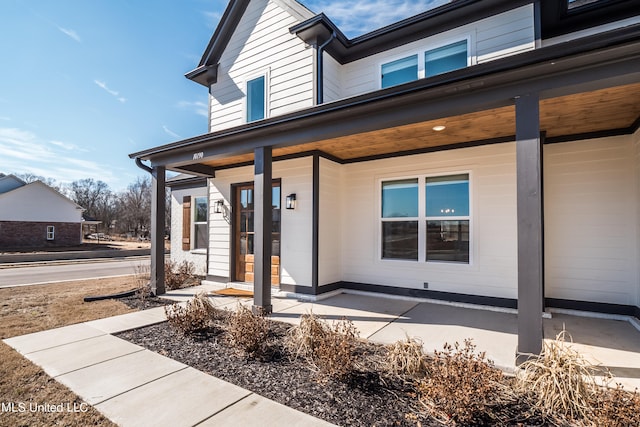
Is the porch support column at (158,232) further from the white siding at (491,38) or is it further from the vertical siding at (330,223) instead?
the white siding at (491,38)

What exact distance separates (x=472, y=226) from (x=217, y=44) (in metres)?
8.12

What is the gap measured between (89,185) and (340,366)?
54.6 m

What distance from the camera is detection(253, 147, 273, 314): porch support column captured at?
534cm

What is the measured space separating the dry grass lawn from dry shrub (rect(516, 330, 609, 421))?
3520 millimetres

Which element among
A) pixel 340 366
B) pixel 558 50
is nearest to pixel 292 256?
pixel 340 366

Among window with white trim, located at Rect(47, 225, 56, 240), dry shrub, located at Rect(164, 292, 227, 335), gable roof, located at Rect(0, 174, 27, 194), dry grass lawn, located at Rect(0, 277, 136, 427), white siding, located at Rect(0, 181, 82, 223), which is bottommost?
dry grass lawn, located at Rect(0, 277, 136, 427)

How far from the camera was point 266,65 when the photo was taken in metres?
7.81

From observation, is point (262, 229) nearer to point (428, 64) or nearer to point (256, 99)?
point (256, 99)

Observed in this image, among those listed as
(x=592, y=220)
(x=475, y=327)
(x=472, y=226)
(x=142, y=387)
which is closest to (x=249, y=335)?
(x=142, y=387)

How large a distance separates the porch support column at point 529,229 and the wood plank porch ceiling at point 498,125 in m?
0.98

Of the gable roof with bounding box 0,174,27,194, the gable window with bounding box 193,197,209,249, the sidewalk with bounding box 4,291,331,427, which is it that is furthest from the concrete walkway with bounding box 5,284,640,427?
A: the gable roof with bounding box 0,174,27,194

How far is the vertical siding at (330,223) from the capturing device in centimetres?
675

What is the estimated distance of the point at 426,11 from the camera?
6.17 metres

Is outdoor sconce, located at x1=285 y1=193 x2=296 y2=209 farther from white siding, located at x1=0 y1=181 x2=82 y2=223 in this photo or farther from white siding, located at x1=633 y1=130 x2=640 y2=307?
white siding, located at x1=0 y1=181 x2=82 y2=223
